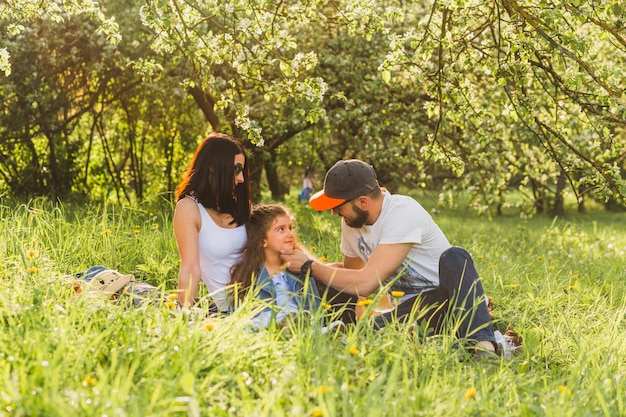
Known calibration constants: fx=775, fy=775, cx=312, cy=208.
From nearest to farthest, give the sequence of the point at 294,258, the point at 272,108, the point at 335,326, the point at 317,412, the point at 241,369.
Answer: the point at 317,412
the point at 241,369
the point at 335,326
the point at 294,258
the point at 272,108

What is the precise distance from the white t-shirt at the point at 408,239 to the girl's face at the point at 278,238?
39 centimetres

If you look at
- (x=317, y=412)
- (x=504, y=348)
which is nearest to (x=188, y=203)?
(x=504, y=348)

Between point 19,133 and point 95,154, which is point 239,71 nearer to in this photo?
point 19,133

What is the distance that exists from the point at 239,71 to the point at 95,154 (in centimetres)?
754

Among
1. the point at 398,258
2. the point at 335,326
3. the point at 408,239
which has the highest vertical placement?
the point at 408,239

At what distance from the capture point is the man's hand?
4.53 meters

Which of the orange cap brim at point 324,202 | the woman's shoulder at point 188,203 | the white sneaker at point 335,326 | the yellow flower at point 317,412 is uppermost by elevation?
the orange cap brim at point 324,202

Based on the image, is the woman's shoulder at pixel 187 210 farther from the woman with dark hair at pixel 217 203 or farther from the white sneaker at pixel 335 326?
the white sneaker at pixel 335 326

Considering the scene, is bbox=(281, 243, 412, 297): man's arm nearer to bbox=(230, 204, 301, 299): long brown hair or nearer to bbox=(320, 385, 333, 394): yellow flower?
bbox=(230, 204, 301, 299): long brown hair

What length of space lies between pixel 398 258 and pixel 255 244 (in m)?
0.87

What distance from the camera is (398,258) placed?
4477 mm

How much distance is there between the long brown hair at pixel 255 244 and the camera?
15.1 feet

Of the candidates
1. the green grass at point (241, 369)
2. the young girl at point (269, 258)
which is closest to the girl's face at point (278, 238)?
the young girl at point (269, 258)

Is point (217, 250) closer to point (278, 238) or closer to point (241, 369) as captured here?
point (278, 238)
